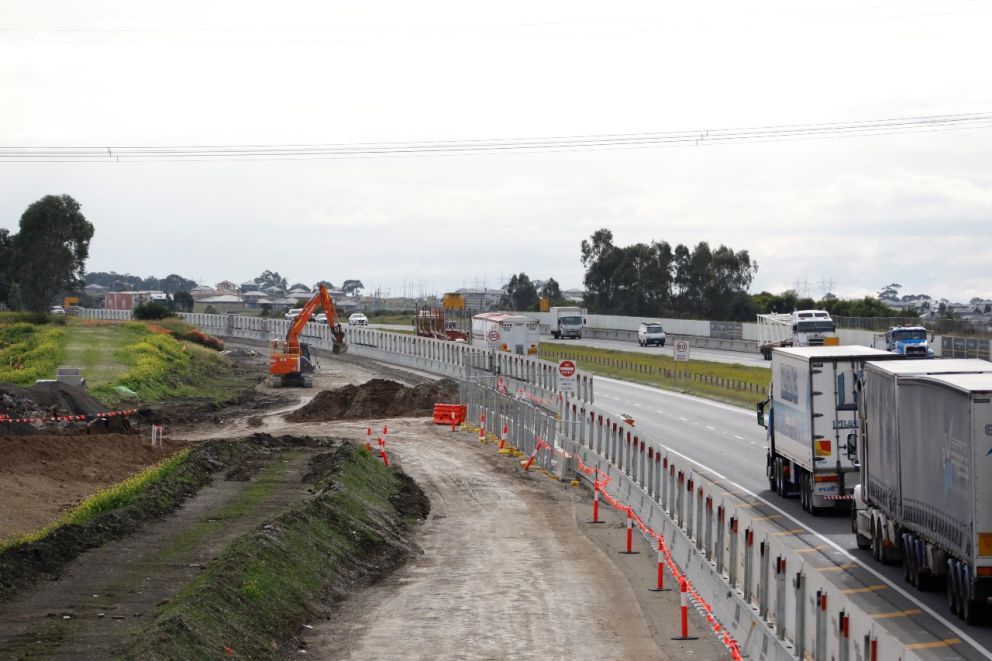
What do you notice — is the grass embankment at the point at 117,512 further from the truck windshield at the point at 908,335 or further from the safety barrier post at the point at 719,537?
the truck windshield at the point at 908,335

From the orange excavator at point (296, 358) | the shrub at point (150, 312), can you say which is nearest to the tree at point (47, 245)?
the shrub at point (150, 312)

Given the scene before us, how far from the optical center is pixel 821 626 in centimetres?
1316

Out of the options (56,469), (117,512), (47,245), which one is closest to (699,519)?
(117,512)

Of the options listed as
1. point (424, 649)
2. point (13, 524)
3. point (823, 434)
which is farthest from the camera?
point (823, 434)

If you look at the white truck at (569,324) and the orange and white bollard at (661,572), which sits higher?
the white truck at (569,324)

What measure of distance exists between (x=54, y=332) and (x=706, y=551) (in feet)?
249

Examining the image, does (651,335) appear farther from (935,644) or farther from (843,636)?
(843,636)

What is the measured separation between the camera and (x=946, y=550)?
19219 millimetres

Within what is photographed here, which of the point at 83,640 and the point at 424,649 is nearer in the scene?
the point at 83,640

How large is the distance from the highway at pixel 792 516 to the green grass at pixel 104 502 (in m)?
13.5

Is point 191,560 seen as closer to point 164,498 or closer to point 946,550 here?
point 164,498

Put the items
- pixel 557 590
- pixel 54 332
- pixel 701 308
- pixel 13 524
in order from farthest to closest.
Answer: pixel 701 308 → pixel 54 332 → pixel 13 524 → pixel 557 590

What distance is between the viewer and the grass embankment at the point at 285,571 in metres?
16.0

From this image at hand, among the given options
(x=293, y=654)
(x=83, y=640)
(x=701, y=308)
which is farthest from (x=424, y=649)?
(x=701, y=308)
